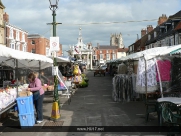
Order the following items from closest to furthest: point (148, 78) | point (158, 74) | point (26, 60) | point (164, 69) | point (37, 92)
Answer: point (37, 92)
point (158, 74)
point (148, 78)
point (164, 69)
point (26, 60)

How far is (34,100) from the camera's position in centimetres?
768

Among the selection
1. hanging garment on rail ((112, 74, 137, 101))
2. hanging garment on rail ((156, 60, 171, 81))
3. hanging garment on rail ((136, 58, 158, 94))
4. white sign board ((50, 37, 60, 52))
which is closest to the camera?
white sign board ((50, 37, 60, 52))

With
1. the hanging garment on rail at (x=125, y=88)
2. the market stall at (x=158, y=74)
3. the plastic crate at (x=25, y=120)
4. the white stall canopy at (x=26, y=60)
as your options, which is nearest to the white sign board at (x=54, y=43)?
the white stall canopy at (x=26, y=60)

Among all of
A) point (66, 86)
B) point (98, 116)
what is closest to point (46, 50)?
point (66, 86)

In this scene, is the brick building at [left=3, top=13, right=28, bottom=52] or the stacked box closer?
the stacked box

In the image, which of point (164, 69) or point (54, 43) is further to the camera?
point (164, 69)

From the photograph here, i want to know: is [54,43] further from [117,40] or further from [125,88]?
[117,40]

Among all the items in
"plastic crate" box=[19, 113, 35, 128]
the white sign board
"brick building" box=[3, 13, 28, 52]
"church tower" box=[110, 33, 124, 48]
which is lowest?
"plastic crate" box=[19, 113, 35, 128]

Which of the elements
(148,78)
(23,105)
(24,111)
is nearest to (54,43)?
(23,105)

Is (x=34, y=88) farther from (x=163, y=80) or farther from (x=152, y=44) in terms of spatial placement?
(x=152, y=44)

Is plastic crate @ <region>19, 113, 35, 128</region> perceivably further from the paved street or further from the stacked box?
the paved street

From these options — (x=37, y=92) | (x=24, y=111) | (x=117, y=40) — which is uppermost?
(x=117, y=40)

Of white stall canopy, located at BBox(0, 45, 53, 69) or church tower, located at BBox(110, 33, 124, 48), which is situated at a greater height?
church tower, located at BBox(110, 33, 124, 48)

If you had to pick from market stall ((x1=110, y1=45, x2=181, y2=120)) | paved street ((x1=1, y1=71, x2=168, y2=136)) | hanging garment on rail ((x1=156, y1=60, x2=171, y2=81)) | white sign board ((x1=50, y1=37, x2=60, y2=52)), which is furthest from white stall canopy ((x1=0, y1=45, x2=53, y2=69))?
hanging garment on rail ((x1=156, y1=60, x2=171, y2=81))
